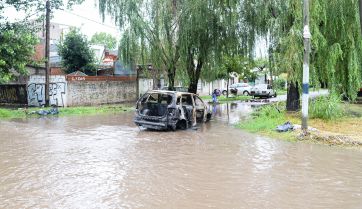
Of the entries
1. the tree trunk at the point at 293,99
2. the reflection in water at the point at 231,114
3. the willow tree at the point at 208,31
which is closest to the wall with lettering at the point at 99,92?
the willow tree at the point at 208,31

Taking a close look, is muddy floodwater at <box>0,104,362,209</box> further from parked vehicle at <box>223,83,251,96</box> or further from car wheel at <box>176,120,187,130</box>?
parked vehicle at <box>223,83,251,96</box>

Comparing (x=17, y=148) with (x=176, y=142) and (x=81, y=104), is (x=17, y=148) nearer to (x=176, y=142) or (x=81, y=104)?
(x=176, y=142)

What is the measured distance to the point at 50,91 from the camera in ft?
92.8

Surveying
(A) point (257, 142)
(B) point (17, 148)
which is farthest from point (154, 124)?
(B) point (17, 148)

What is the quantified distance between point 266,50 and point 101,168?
1470 centimetres

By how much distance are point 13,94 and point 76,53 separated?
8.49m

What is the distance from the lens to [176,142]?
13.5 meters

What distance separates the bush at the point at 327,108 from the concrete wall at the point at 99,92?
16.7 metres

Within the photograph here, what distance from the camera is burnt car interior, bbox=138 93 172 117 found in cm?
1595

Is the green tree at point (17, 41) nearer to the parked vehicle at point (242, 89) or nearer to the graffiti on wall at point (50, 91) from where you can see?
the graffiti on wall at point (50, 91)

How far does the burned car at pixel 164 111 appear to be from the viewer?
1567 centimetres

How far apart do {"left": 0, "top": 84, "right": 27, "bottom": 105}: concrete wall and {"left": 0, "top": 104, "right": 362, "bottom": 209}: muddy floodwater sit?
1558cm

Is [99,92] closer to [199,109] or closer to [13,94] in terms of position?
[13,94]

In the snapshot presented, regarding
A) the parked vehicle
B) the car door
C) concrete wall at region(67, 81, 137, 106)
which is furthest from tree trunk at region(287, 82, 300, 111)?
the parked vehicle
